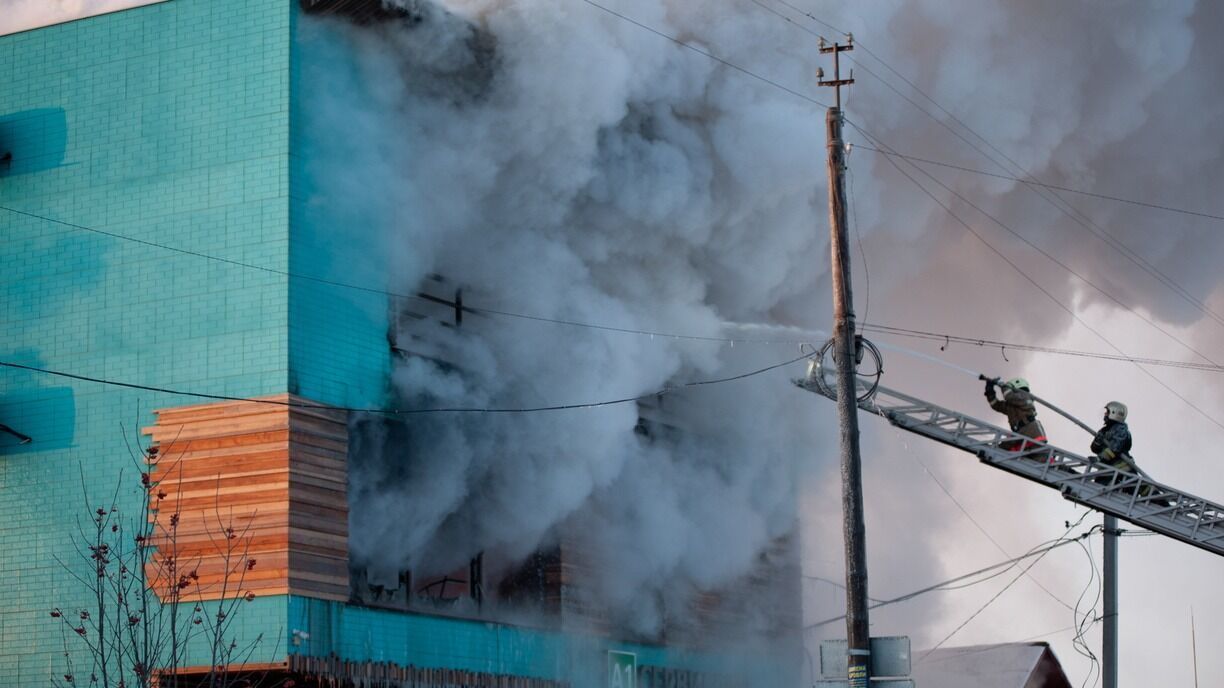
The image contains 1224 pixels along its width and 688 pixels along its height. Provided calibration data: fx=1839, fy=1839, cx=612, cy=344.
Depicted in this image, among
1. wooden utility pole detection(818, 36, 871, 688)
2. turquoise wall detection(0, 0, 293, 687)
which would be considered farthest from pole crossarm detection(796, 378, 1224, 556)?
turquoise wall detection(0, 0, 293, 687)

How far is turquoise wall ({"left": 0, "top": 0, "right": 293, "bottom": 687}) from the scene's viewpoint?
23.0m

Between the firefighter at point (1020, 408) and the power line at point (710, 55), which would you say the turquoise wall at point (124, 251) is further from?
the firefighter at point (1020, 408)

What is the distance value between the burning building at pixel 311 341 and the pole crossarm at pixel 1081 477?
6593 millimetres

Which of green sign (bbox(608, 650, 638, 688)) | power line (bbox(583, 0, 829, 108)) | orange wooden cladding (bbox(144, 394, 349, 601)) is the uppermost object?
power line (bbox(583, 0, 829, 108))

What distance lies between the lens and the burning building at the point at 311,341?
22.5 metres

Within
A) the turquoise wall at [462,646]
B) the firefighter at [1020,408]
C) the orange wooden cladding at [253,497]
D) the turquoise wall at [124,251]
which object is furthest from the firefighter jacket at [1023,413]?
the turquoise wall at [124,251]

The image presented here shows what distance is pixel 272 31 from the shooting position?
Answer: 2347 centimetres

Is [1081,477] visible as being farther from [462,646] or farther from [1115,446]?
[462,646]

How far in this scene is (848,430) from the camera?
17.6 meters

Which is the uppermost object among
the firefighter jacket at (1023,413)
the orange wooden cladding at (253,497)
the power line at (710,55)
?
the power line at (710,55)

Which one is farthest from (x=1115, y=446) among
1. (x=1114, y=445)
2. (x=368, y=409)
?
(x=368, y=409)

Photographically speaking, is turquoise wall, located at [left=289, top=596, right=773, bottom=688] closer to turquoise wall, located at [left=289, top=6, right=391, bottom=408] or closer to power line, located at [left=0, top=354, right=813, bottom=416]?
power line, located at [left=0, top=354, right=813, bottom=416]

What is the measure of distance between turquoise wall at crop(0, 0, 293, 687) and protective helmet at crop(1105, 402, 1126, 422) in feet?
34.5

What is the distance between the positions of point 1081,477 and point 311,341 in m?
9.79
